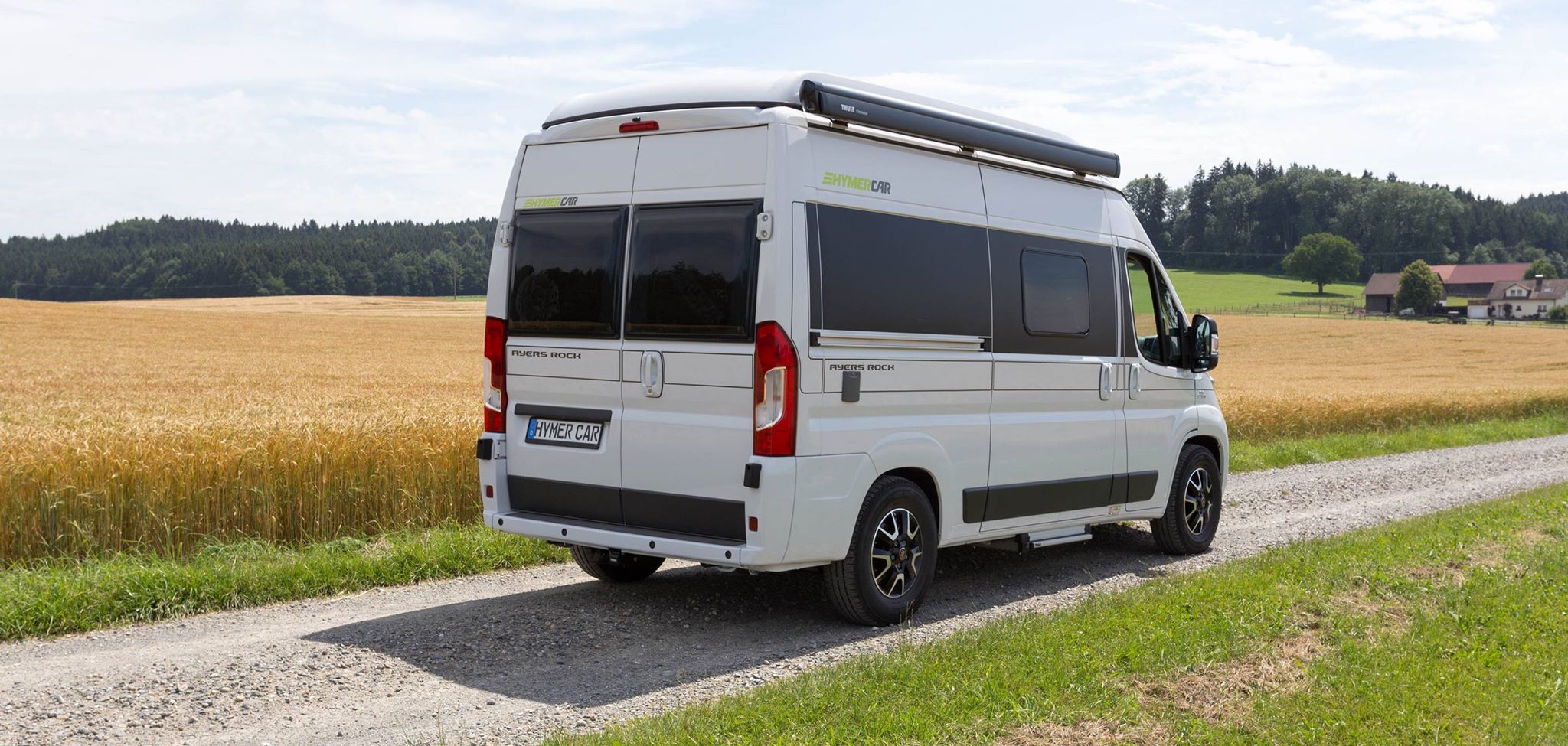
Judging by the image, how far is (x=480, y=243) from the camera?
95625 mm

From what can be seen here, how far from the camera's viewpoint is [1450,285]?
122m

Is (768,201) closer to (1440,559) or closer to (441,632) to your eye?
(441,632)

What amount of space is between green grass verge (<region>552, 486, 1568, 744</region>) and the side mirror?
239 centimetres

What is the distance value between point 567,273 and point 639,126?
942 millimetres

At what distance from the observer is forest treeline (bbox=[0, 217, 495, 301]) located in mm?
89875

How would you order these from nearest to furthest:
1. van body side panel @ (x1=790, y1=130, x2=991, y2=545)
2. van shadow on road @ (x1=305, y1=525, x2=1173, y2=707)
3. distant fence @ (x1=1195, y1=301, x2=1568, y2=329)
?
van shadow on road @ (x1=305, y1=525, x2=1173, y2=707) → van body side panel @ (x1=790, y1=130, x2=991, y2=545) → distant fence @ (x1=1195, y1=301, x2=1568, y2=329)

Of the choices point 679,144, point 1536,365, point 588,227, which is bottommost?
point 1536,365

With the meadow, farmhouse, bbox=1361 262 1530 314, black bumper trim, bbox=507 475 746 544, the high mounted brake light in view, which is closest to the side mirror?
black bumper trim, bbox=507 475 746 544

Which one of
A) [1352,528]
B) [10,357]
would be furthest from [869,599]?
[10,357]

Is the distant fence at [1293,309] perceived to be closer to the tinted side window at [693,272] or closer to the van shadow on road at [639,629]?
the van shadow on road at [639,629]

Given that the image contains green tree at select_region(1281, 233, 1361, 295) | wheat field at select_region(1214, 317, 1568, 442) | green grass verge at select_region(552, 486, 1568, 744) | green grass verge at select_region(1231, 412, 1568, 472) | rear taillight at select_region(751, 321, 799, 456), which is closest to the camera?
green grass verge at select_region(552, 486, 1568, 744)

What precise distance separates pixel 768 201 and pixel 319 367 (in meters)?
24.4

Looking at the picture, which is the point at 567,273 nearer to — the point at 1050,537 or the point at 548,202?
the point at 548,202

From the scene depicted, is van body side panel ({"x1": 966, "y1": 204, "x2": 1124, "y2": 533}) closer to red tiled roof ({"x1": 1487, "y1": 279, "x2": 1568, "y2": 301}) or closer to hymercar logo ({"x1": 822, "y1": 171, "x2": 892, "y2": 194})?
hymercar logo ({"x1": 822, "y1": 171, "x2": 892, "y2": 194})
